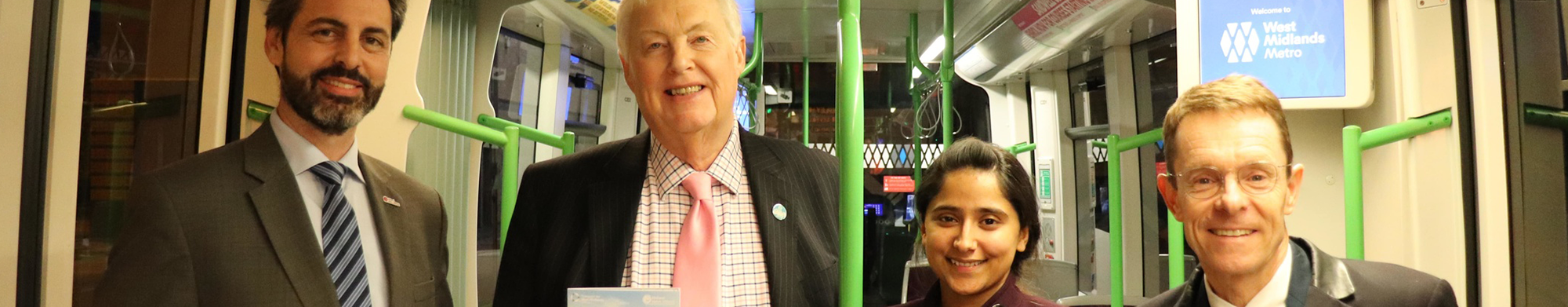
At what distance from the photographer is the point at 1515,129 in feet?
5.16

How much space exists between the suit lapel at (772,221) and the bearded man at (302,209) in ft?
1.88

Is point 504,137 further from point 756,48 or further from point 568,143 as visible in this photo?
point 756,48

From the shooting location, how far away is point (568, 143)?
1637mm

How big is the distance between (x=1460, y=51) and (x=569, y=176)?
1571 mm

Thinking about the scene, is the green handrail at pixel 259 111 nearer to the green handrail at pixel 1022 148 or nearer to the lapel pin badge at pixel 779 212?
the lapel pin badge at pixel 779 212

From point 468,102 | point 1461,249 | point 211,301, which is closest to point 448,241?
point 468,102

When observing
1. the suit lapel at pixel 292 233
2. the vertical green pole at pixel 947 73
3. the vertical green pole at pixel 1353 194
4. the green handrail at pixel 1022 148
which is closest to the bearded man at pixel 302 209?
the suit lapel at pixel 292 233

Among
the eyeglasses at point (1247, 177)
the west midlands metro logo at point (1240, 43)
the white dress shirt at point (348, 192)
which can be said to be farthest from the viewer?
the west midlands metro logo at point (1240, 43)

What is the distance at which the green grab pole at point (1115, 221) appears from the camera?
172 centimetres

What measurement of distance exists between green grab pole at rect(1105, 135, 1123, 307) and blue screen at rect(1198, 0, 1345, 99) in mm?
207

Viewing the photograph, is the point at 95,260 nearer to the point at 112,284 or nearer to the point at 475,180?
the point at 112,284

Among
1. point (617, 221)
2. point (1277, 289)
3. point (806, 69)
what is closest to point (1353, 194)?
point (1277, 289)

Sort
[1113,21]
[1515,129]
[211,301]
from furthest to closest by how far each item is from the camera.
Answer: [1113,21], [1515,129], [211,301]

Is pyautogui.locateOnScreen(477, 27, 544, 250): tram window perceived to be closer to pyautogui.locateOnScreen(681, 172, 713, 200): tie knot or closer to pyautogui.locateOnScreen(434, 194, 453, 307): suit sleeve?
pyautogui.locateOnScreen(434, 194, 453, 307): suit sleeve
